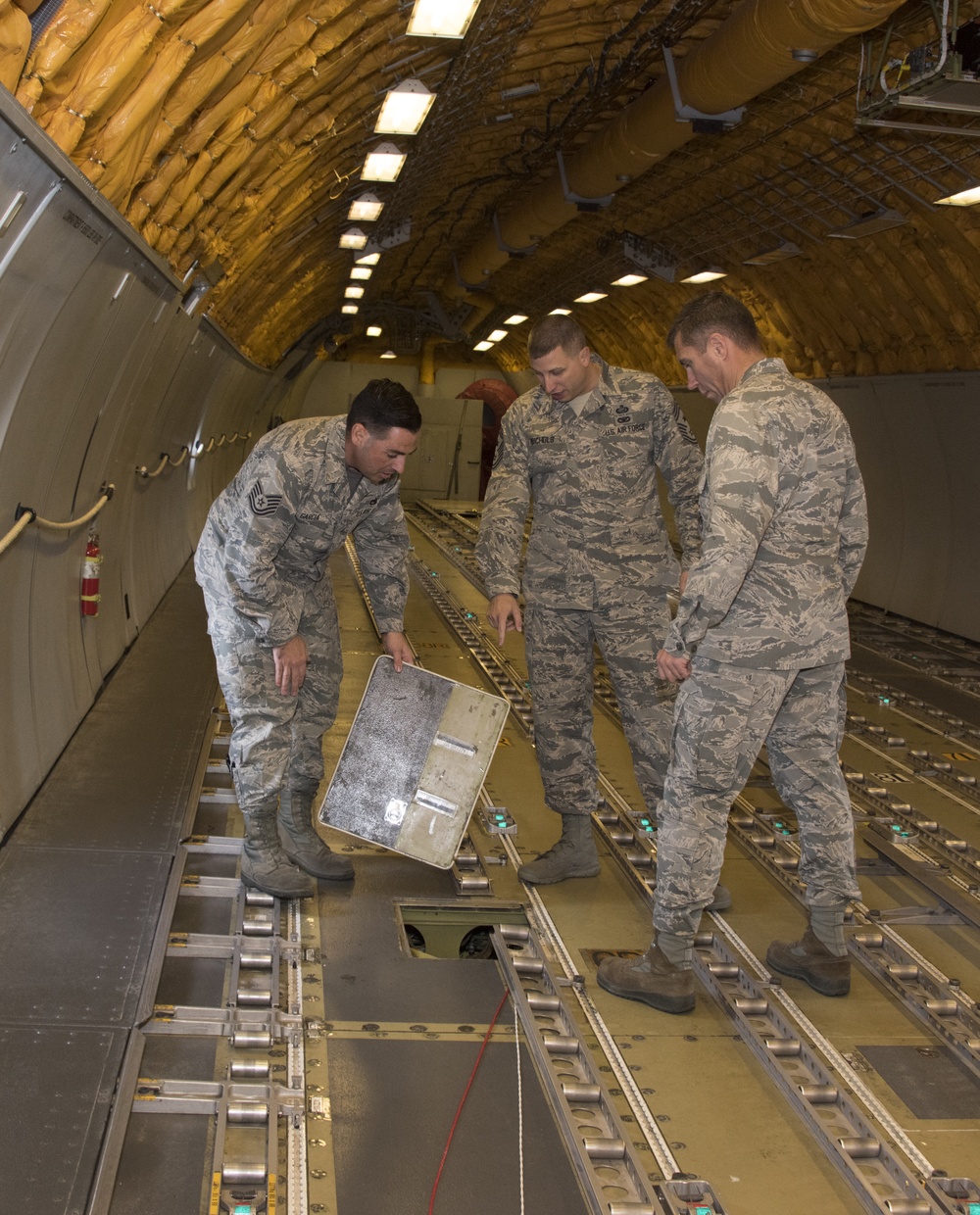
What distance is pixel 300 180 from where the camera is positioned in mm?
10219

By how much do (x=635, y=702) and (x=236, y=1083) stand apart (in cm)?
220

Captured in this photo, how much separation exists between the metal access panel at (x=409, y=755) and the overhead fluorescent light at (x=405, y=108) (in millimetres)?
4780

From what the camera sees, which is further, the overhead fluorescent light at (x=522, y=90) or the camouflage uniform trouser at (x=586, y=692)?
the overhead fluorescent light at (x=522, y=90)

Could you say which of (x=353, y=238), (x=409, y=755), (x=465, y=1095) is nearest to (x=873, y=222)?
(x=353, y=238)

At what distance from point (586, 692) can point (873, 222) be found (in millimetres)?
7025

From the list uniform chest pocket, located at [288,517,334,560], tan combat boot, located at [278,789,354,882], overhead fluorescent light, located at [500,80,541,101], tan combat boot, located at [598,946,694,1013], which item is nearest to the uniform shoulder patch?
uniform chest pocket, located at [288,517,334,560]

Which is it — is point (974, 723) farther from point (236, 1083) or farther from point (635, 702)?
point (236, 1083)

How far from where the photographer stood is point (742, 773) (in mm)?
4129

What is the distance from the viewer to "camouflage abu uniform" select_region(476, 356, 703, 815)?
5082mm

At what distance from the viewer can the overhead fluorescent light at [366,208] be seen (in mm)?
12477

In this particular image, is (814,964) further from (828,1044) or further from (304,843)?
(304,843)

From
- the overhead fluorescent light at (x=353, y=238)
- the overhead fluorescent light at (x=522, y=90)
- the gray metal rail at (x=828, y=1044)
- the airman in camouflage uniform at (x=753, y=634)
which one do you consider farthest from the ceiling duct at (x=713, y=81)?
the gray metal rail at (x=828, y=1044)

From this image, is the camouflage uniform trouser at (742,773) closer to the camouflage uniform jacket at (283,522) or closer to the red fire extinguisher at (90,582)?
the camouflage uniform jacket at (283,522)

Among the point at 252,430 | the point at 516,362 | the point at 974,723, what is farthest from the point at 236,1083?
the point at 516,362
